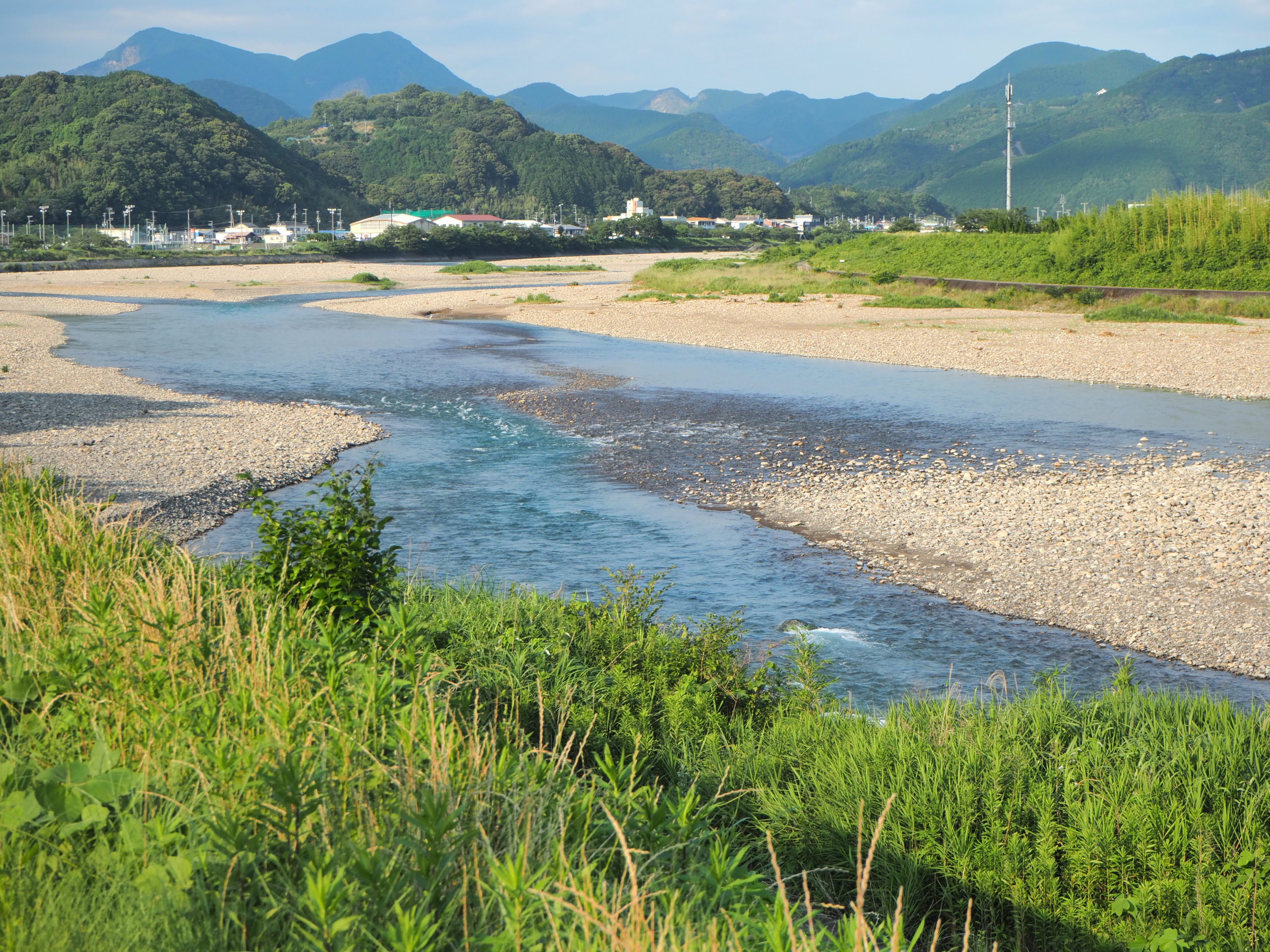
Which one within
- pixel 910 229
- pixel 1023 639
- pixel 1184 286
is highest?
pixel 910 229

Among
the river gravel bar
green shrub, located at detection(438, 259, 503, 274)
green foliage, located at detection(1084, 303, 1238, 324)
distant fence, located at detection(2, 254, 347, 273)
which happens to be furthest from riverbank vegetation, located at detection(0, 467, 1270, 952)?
distant fence, located at detection(2, 254, 347, 273)

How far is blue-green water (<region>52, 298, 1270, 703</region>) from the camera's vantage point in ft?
30.3

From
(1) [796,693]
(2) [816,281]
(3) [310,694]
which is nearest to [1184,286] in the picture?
(2) [816,281]

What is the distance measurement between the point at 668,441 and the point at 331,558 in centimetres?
1194

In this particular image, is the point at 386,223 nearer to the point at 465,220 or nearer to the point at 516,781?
the point at 465,220

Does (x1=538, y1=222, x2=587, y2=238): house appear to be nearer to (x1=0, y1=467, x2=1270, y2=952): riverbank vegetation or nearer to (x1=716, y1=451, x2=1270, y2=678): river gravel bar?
(x1=716, y1=451, x2=1270, y2=678): river gravel bar

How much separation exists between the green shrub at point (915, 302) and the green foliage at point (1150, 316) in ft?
21.1

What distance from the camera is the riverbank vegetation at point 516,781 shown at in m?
3.08

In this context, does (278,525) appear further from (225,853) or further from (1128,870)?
(1128,870)

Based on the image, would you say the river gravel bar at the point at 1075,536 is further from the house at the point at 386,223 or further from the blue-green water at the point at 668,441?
the house at the point at 386,223

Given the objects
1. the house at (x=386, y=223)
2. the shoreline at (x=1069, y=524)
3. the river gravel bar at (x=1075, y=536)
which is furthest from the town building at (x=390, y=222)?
the river gravel bar at (x=1075, y=536)

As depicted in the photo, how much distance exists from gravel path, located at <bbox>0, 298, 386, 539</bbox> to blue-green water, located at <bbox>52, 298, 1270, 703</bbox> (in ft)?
2.59

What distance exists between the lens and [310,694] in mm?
4715

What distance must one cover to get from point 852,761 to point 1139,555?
6.61 m
